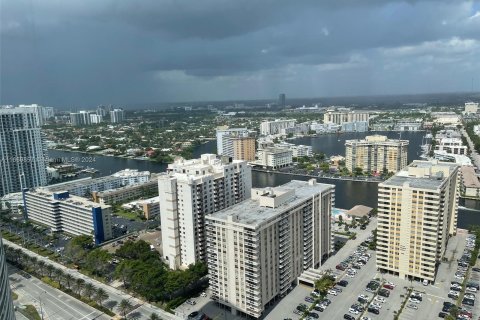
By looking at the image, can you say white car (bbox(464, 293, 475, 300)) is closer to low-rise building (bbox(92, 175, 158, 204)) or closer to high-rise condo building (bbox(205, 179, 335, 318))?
high-rise condo building (bbox(205, 179, 335, 318))

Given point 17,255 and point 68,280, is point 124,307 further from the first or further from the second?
point 17,255

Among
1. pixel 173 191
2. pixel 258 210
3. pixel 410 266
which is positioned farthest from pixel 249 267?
pixel 410 266

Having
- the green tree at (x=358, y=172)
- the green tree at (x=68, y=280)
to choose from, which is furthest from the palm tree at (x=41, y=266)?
the green tree at (x=358, y=172)

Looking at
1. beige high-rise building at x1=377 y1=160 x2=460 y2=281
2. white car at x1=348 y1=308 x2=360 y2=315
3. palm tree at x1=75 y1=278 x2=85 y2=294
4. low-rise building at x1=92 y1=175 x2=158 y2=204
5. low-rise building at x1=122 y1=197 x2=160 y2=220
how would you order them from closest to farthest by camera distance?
1. white car at x1=348 y1=308 x2=360 y2=315
2. beige high-rise building at x1=377 y1=160 x2=460 y2=281
3. palm tree at x1=75 y1=278 x2=85 y2=294
4. low-rise building at x1=122 y1=197 x2=160 y2=220
5. low-rise building at x1=92 y1=175 x2=158 y2=204

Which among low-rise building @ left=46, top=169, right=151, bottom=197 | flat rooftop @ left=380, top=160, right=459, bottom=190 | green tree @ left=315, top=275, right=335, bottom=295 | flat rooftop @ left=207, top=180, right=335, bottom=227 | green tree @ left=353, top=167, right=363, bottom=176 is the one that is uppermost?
flat rooftop @ left=380, top=160, right=459, bottom=190

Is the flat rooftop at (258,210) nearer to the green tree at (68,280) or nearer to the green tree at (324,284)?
the green tree at (324,284)

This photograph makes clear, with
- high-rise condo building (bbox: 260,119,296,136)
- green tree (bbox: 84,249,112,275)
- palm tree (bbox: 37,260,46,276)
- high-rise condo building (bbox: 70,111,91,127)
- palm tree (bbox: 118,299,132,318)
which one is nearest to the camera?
palm tree (bbox: 118,299,132,318)

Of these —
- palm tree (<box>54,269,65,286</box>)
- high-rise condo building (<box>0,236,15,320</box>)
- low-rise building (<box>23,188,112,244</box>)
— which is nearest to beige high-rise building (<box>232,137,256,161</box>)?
low-rise building (<box>23,188,112,244</box>)

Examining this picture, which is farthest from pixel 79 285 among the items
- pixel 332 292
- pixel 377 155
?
pixel 377 155
